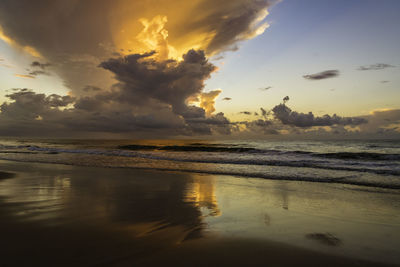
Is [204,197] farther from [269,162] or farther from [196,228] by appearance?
[269,162]

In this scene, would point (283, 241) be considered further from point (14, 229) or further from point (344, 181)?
point (344, 181)

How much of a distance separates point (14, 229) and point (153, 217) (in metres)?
3.03

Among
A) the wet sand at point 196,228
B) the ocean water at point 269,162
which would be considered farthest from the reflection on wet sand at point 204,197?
the ocean water at point 269,162

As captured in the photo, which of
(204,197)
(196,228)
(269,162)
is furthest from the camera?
(269,162)

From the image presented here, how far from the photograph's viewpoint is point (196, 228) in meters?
4.85

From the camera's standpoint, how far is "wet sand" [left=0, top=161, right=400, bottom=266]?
355cm

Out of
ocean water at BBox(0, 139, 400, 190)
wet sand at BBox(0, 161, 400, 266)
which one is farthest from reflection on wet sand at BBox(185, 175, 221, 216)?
ocean water at BBox(0, 139, 400, 190)

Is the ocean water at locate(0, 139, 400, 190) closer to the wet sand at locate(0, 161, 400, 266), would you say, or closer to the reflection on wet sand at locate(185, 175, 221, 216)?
the wet sand at locate(0, 161, 400, 266)

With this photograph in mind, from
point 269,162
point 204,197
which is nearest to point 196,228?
point 204,197

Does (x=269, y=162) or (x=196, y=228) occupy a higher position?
(x=196, y=228)

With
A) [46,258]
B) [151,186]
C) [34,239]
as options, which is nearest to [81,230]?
[34,239]

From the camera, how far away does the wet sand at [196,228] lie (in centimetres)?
355

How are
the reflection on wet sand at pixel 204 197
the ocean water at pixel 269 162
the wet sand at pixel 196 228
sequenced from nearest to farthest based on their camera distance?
the wet sand at pixel 196 228 → the reflection on wet sand at pixel 204 197 → the ocean water at pixel 269 162

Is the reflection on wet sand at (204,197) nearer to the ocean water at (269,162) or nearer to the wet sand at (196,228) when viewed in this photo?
the wet sand at (196,228)
